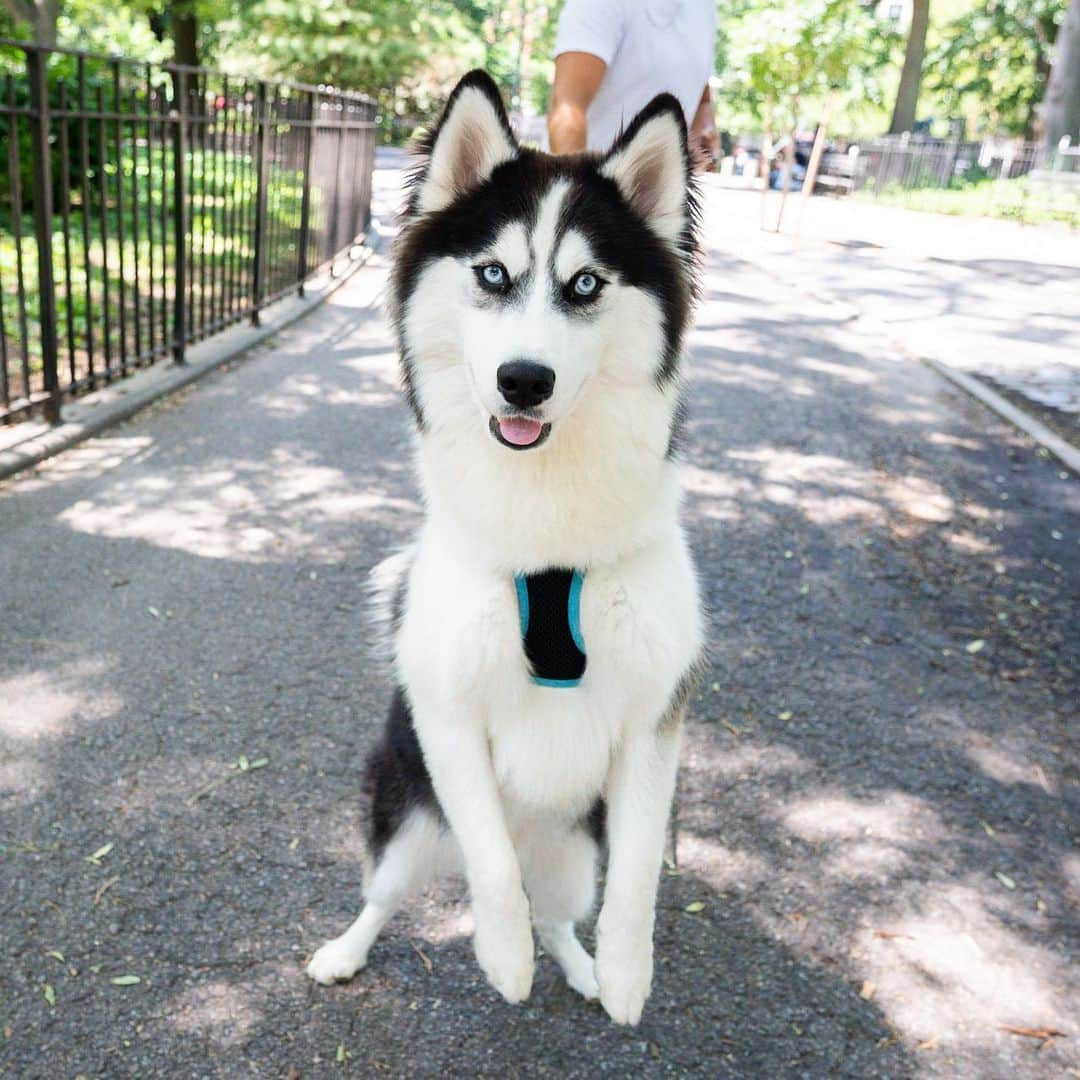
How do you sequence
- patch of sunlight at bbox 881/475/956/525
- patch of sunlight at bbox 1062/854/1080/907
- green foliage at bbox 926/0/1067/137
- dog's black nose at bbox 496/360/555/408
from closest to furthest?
dog's black nose at bbox 496/360/555/408
patch of sunlight at bbox 1062/854/1080/907
patch of sunlight at bbox 881/475/956/525
green foliage at bbox 926/0/1067/137

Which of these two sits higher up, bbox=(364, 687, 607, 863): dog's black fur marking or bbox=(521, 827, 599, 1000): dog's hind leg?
bbox=(364, 687, 607, 863): dog's black fur marking

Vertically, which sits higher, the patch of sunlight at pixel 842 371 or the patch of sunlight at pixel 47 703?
the patch of sunlight at pixel 842 371

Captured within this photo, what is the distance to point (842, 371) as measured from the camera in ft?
30.8

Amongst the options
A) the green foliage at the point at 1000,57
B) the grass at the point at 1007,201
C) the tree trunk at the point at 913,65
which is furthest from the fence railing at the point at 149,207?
the green foliage at the point at 1000,57

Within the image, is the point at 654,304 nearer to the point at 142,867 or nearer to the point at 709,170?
the point at 709,170

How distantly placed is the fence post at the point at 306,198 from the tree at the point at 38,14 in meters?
8.20

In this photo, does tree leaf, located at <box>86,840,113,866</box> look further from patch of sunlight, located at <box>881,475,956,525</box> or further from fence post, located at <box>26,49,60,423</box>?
patch of sunlight, located at <box>881,475,956,525</box>

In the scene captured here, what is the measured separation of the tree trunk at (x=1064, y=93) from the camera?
3102 centimetres

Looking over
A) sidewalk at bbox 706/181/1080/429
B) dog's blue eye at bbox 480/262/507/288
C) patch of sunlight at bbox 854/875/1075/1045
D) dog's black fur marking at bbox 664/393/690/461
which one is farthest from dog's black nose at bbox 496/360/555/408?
sidewalk at bbox 706/181/1080/429

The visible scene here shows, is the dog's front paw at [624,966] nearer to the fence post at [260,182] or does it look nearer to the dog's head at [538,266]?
the dog's head at [538,266]

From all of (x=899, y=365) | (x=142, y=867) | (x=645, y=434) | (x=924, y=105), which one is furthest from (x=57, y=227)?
(x=924, y=105)

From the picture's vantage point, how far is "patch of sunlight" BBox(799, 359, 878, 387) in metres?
9.13

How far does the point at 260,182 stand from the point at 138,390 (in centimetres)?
305

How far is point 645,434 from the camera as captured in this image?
2248mm
